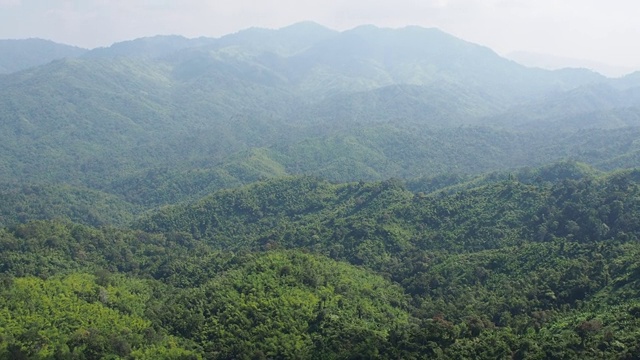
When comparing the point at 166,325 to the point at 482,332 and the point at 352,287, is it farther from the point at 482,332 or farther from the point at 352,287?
the point at 482,332

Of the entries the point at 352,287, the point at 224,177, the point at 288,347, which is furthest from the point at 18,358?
the point at 224,177

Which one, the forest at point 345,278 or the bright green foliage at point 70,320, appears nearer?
the bright green foliage at point 70,320

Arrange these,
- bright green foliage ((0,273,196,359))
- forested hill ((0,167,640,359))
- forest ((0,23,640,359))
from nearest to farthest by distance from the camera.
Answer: bright green foliage ((0,273,196,359)), forested hill ((0,167,640,359)), forest ((0,23,640,359))

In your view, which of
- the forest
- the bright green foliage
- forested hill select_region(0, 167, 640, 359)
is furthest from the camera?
the forest

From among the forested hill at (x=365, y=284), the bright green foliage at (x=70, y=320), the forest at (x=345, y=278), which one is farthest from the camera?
the forest at (x=345, y=278)

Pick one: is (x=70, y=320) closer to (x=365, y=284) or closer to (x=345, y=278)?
(x=345, y=278)

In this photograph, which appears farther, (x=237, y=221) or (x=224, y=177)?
(x=224, y=177)

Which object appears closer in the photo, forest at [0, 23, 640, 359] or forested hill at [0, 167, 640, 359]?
forested hill at [0, 167, 640, 359]

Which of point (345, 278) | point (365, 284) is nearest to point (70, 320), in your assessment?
point (345, 278)
